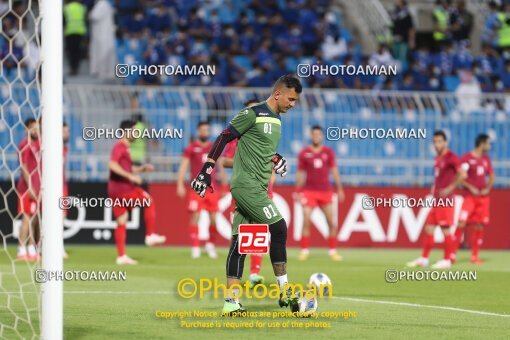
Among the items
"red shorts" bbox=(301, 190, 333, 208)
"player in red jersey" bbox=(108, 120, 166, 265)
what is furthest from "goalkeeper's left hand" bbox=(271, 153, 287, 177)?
Answer: "red shorts" bbox=(301, 190, 333, 208)

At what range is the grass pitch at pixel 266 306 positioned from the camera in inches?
355

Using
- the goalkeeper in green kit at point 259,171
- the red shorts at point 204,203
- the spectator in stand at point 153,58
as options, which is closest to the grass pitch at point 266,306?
the goalkeeper in green kit at point 259,171

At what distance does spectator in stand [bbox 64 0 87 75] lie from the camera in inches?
933

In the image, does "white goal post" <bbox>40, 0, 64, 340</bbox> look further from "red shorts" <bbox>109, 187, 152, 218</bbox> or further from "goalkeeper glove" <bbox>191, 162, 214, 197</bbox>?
"red shorts" <bbox>109, 187, 152, 218</bbox>

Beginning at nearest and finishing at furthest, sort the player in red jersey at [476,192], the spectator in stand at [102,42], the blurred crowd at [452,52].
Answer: the player in red jersey at [476,192]
the spectator in stand at [102,42]
the blurred crowd at [452,52]

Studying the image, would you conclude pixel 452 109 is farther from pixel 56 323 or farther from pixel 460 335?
pixel 56 323

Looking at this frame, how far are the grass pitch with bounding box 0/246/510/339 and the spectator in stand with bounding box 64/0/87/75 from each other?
7.92 meters

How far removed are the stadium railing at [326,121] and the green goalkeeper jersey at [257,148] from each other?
33.5 feet

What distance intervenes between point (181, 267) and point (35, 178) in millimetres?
2786

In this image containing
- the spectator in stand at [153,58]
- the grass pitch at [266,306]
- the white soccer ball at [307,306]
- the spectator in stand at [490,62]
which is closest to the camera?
the grass pitch at [266,306]

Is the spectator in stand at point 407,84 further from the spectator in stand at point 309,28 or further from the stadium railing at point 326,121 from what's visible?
the spectator in stand at point 309,28

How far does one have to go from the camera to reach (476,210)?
1881 centimetres

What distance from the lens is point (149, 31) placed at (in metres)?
24.2

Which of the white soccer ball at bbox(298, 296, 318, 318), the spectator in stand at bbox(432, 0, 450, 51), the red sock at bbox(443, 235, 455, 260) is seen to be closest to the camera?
the white soccer ball at bbox(298, 296, 318, 318)
